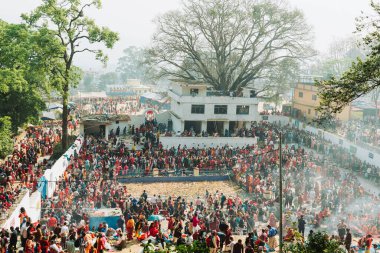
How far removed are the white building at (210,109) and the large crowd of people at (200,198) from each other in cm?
280

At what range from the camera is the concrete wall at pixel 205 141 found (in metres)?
35.9

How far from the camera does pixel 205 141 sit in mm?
36750

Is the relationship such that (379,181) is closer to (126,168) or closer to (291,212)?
(291,212)

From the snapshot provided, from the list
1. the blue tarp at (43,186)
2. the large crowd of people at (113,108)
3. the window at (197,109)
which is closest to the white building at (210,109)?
the window at (197,109)

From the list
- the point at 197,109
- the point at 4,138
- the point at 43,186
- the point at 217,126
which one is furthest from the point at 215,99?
the point at 43,186

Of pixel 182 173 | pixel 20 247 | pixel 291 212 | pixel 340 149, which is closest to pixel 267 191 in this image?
pixel 291 212

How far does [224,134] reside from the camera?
39.5m

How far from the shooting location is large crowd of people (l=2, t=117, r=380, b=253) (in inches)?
623

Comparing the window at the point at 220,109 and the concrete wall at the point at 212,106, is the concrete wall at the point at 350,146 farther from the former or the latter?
the window at the point at 220,109

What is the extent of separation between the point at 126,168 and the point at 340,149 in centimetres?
1716

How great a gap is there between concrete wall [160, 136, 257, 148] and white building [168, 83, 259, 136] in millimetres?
3378

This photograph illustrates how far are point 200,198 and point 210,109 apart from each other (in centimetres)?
1447

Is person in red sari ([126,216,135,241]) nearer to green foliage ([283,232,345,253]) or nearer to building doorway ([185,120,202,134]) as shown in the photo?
green foliage ([283,232,345,253])

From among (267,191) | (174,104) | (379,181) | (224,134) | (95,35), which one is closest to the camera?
(267,191)
